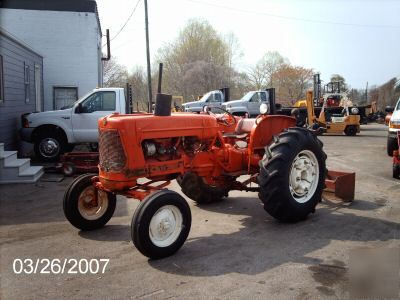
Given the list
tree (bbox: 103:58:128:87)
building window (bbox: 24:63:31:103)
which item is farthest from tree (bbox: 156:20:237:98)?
building window (bbox: 24:63:31:103)

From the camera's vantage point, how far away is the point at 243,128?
630 centimetres

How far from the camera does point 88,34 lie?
20.5 m

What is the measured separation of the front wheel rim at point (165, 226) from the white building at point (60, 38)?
16752 millimetres

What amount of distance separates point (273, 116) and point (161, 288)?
3.29 metres

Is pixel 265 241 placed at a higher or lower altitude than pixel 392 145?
lower

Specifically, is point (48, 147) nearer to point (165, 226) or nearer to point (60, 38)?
point (165, 226)

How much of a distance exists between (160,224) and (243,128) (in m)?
2.54

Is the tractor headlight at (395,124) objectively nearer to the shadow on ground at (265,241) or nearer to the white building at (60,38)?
the shadow on ground at (265,241)

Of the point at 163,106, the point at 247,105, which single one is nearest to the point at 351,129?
the point at 247,105

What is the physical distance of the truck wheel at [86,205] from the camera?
5117mm

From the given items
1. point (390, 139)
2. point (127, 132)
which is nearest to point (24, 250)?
point (127, 132)

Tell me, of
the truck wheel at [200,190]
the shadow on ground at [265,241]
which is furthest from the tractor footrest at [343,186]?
the truck wheel at [200,190]

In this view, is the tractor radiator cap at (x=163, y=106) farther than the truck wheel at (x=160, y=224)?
Yes

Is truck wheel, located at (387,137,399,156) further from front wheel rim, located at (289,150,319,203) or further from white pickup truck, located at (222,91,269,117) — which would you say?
white pickup truck, located at (222,91,269,117)
